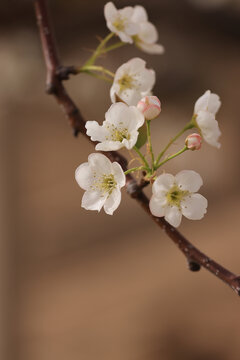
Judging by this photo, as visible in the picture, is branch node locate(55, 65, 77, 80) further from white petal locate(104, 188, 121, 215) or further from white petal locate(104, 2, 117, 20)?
white petal locate(104, 188, 121, 215)

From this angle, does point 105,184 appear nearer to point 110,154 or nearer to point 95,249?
point 110,154

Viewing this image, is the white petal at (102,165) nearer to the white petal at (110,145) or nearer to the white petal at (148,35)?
the white petal at (110,145)

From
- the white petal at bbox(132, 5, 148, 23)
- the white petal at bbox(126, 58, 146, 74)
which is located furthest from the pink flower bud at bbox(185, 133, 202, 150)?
the white petal at bbox(132, 5, 148, 23)

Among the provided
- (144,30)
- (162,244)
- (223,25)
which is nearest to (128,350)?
(162,244)

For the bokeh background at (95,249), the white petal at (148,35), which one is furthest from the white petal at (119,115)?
the bokeh background at (95,249)

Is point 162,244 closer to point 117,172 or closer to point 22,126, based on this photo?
point 22,126

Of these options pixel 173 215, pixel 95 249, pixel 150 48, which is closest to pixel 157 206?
pixel 173 215
